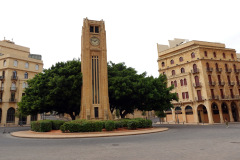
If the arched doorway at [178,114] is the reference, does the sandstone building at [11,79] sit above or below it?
above

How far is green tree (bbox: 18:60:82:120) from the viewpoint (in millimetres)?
25984

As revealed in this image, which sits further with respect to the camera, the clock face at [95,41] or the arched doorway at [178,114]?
the arched doorway at [178,114]

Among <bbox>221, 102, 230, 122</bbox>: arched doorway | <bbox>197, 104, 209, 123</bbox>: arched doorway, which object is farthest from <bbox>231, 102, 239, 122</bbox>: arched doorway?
<bbox>197, 104, 209, 123</bbox>: arched doorway

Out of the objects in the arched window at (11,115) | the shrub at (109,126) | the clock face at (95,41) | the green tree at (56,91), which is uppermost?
the clock face at (95,41)

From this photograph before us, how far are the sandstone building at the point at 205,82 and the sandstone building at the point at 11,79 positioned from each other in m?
39.7

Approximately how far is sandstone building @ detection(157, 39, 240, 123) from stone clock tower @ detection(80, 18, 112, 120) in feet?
70.6

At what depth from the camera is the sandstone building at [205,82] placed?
38.2 m

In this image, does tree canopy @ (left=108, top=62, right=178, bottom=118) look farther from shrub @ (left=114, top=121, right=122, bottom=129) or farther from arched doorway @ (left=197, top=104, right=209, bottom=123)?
arched doorway @ (left=197, top=104, right=209, bottom=123)

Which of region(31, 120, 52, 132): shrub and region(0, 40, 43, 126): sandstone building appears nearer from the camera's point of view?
region(31, 120, 52, 132): shrub

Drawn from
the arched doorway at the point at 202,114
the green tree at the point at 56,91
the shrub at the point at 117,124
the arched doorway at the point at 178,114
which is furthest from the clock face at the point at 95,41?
the arched doorway at the point at 202,114

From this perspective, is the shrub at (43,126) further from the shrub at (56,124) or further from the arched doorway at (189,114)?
the arched doorway at (189,114)

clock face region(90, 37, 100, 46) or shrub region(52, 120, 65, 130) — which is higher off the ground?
clock face region(90, 37, 100, 46)

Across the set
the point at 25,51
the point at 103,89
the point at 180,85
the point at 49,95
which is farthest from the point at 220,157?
the point at 25,51

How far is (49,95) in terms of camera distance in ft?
85.0
